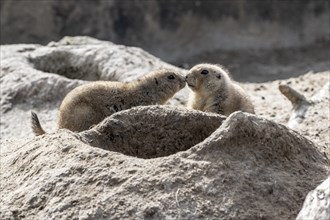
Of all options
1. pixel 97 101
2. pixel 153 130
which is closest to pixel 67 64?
pixel 97 101

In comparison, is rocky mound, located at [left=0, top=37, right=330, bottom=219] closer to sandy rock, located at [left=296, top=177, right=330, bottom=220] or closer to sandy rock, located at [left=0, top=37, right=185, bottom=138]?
sandy rock, located at [left=296, top=177, right=330, bottom=220]

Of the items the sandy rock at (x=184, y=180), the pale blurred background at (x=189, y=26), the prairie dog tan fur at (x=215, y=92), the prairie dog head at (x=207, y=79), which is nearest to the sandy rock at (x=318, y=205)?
the sandy rock at (x=184, y=180)

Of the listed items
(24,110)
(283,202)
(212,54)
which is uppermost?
(283,202)

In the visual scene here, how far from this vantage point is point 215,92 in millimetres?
9211

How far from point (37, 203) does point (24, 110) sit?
5.53 metres

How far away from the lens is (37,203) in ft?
19.2

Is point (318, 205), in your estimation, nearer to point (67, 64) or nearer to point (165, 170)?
point (165, 170)

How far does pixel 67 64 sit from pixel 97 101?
13.6 feet

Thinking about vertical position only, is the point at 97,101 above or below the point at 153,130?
below

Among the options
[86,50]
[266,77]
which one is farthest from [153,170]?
[266,77]

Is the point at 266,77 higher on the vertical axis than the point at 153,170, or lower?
lower

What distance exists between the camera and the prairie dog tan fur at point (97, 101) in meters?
8.30

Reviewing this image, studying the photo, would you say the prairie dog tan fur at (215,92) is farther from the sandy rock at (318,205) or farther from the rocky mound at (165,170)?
the sandy rock at (318,205)

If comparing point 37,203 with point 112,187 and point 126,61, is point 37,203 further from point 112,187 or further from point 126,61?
point 126,61
